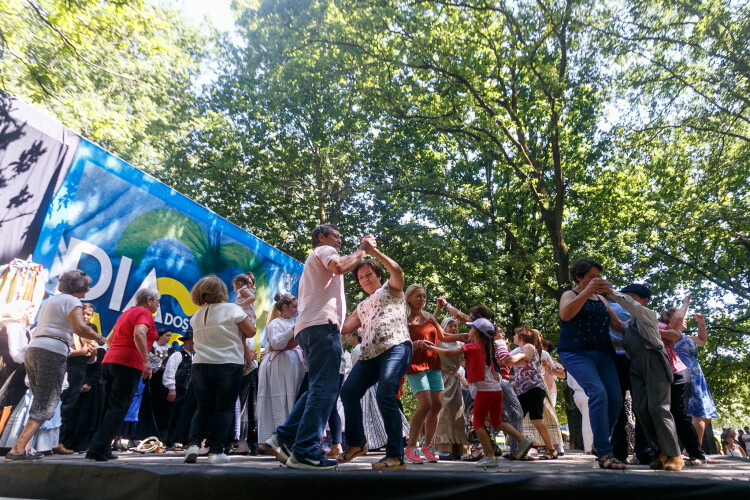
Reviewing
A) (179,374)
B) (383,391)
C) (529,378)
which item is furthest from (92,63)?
(529,378)

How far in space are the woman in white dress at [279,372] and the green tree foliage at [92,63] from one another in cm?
674

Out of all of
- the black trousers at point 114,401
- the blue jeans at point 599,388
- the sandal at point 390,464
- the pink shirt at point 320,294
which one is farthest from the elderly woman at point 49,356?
the blue jeans at point 599,388

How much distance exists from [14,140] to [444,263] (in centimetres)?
1326

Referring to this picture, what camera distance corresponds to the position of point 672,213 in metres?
16.9

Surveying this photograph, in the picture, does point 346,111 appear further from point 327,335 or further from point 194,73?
point 327,335

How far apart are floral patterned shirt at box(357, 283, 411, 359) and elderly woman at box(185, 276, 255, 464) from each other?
1177 mm

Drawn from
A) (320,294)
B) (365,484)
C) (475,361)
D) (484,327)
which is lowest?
(365,484)

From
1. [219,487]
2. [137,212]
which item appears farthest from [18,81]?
[219,487]

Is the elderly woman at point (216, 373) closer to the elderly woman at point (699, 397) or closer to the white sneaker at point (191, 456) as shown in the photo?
the white sneaker at point (191, 456)

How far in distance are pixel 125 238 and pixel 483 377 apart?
5537mm

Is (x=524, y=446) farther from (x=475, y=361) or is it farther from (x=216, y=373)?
(x=216, y=373)

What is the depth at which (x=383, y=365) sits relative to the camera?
4406 millimetres

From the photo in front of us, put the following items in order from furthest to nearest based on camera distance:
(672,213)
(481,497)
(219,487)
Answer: (672,213) < (219,487) < (481,497)

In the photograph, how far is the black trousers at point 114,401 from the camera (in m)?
5.11
